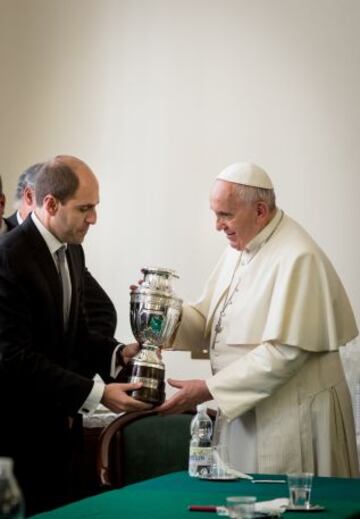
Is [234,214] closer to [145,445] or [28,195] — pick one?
[145,445]

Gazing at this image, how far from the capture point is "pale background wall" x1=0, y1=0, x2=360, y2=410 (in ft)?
20.7

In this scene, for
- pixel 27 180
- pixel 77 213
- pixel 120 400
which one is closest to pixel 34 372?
pixel 120 400

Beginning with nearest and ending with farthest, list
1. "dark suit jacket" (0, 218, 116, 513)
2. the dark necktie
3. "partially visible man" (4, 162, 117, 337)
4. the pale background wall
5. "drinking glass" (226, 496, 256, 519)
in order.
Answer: "drinking glass" (226, 496, 256, 519), "dark suit jacket" (0, 218, 116, 513), the dark necktie, "partially visible man" (4, 162, 117, 337), the pale background wall

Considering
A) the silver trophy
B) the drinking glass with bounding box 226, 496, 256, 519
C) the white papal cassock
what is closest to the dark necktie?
the silver trophy

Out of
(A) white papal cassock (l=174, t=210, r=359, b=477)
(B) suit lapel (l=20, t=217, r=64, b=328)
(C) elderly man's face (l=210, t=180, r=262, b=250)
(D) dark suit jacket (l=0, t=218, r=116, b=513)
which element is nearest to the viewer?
(D) dark suit jacket (l=0, t=218, r=116, b=513)

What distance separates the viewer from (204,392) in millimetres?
4492

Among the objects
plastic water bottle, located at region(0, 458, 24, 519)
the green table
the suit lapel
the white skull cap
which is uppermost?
the white skull cap

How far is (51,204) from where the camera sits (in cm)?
428

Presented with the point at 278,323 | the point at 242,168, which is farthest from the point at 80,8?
→ the point at 278,323

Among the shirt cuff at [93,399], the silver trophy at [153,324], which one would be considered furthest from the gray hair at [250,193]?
the shirt cuff at [93,399]

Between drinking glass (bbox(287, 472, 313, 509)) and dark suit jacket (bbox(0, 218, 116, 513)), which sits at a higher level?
dark suit jacket (bbox(0, 218, 116, 513))

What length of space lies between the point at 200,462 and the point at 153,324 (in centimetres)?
86

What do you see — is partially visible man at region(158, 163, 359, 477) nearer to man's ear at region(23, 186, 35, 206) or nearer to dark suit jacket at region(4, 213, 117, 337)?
dark suit jacket at region(4, 213, 117, 337)

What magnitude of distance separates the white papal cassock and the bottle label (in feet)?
2.24
